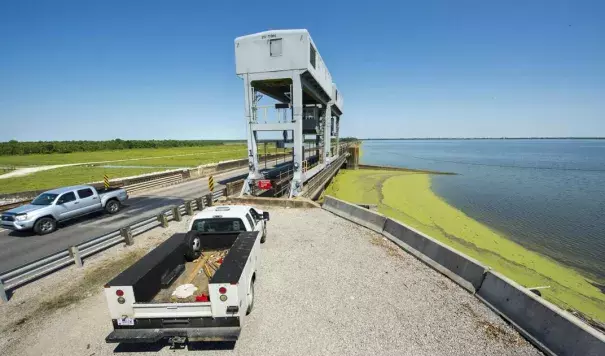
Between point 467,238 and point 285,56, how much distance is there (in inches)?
652

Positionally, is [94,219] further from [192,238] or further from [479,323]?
[479,323]

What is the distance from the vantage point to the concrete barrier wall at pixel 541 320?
4375 millimetres

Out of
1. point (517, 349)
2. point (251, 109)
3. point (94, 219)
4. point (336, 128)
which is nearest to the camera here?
point (517, 349)

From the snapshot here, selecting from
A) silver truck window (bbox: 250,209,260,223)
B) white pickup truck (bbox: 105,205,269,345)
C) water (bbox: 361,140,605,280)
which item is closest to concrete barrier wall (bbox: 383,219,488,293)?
silver truck window (bbox: 250,209,260,223)

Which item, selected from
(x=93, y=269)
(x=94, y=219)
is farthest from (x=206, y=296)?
(x=94, y=219)

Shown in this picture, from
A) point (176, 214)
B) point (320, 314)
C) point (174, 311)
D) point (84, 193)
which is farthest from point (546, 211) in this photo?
point (84, 193)

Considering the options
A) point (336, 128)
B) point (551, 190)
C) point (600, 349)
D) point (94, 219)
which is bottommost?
point (551, 190)

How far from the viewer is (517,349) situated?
5.02 m

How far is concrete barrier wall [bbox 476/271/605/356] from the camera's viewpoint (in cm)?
438

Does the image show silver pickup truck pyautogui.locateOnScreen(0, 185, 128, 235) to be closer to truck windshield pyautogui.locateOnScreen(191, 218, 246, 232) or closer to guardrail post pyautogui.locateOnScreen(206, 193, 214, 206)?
guardrail post pyautogui.locateOnScreen(206, 193, 214, 206)

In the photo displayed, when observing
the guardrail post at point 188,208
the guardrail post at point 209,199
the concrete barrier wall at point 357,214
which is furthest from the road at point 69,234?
the concrete barrier wall at point 357,214

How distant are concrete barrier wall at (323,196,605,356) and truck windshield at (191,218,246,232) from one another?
236 inches

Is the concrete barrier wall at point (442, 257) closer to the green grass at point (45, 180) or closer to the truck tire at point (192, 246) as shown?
the truck tire at point (192, 246)

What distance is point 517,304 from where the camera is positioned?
5594 mm
